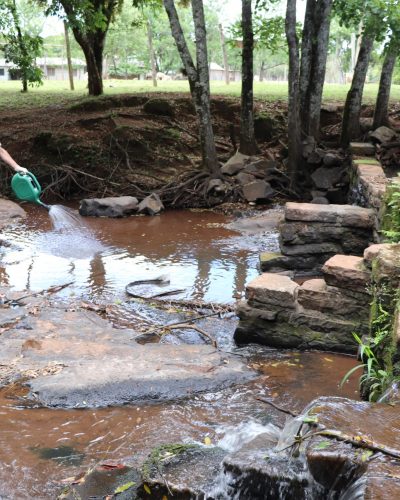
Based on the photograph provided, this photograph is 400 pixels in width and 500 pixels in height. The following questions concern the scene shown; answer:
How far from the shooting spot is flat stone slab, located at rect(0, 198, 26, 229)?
Answer: 11.3m

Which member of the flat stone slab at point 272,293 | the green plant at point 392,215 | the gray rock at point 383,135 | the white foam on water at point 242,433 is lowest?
the white foam on water at point 242,433

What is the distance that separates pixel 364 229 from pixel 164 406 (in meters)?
4.28

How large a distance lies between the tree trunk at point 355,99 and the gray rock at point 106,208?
17.2 feet

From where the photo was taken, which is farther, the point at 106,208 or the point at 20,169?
the point at 106,208

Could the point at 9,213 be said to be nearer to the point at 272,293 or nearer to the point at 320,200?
the point at 320,200

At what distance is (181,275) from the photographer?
8.09 meters

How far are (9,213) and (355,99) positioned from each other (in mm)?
7943

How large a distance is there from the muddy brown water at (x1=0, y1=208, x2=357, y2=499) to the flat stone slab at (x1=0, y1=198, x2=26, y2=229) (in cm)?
153

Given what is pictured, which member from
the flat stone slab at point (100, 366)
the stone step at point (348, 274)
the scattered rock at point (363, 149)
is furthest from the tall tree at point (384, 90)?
the flat stone slab at point (100, 366)

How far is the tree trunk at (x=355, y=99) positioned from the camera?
12492 mm

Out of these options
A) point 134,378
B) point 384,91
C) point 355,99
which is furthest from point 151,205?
point 134,378

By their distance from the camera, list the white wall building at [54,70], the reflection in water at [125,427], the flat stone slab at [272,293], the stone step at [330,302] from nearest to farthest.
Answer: the reflection in water at [125,427] → the stone step at [330,302] → the flat stone slab at [272,293] → the white wall building at [54,70]

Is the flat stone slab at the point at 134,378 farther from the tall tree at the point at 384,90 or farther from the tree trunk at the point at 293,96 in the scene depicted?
the tall tree at the point at 384,90

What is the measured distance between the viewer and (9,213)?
1168 cm
